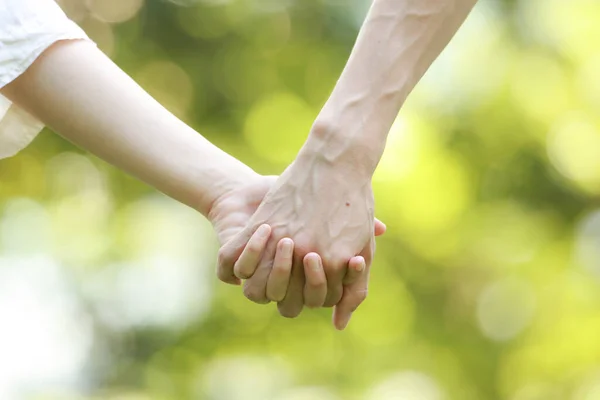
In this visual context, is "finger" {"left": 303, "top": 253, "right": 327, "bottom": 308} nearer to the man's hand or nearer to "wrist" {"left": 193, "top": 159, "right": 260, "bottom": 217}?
the man's hand

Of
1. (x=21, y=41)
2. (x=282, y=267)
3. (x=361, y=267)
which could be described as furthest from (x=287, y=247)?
(x=21, y=41)

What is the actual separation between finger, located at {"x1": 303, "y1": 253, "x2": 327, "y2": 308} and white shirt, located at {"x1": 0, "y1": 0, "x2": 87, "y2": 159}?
0.59 m

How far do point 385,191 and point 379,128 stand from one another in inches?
138

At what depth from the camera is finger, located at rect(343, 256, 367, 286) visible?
1.61 meters

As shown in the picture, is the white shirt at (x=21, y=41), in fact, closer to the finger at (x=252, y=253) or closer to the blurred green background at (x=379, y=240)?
the finger at (x=252, y=253)

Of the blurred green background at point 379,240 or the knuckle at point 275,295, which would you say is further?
the blurred green background at point 379,240

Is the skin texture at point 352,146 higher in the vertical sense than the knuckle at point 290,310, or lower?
higher

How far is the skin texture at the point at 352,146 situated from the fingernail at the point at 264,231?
0.06 feet

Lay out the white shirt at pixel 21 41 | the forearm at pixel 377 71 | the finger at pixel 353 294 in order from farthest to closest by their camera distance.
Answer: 1. the finger at pixel 353 294
2. the forearm at pixel 377 71
3. the white shirt at pixel 21 41

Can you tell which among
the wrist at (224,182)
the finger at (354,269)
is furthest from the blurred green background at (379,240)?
the finger at (354,269)

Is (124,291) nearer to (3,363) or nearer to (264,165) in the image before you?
(3,363)

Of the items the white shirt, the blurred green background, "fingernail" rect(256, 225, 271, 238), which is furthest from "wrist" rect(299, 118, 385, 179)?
the blurred green background

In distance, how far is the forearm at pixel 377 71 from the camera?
5.18 ft

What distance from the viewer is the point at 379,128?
5.29ft
